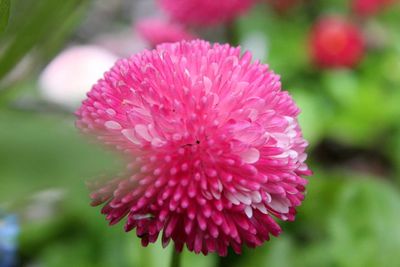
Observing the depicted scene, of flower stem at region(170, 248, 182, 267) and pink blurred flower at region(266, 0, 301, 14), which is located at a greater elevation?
pink blurred flower at region(266, 0, 301, 14)

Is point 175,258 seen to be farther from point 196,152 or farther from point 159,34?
point 159,34

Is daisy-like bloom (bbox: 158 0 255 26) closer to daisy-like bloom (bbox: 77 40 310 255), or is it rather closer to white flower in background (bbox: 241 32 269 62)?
white flower in background (bbox: 241 32 269 62)

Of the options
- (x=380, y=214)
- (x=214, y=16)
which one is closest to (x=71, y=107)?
(x=214, y=16)

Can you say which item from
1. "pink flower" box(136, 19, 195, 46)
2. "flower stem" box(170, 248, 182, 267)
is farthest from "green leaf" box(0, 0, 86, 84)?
"pink flower" box(136, 19, 195, 46)

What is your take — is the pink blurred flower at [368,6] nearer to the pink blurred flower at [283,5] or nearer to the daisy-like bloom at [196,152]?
the pink blurred flower at [283,5]

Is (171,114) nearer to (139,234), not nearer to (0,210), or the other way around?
(139,234)

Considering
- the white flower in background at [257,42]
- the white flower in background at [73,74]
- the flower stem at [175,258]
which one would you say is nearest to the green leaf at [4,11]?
the flower stem at [175,258]

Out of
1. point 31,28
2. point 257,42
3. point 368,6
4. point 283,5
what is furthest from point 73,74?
point 31,28
